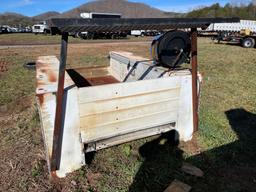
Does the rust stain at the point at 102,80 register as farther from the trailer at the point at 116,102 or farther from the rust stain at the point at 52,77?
the rust stain at the point at 52,77

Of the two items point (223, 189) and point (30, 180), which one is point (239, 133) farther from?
point (30, 180)

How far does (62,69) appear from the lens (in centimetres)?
162

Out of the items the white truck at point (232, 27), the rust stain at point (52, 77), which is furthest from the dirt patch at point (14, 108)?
the white truck at point (232, 27)

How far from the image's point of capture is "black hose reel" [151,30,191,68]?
2397 mm

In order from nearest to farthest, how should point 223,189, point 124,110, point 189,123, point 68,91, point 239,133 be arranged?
point 68,91 → point 223,189 → point 124,110 → point 189,123 → point 239,133

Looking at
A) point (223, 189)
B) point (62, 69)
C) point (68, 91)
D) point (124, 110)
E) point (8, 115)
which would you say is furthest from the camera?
point (8, 115)

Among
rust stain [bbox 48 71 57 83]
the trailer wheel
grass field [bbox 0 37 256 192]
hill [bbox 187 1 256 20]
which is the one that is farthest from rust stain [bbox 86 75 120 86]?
hill [bbox 187 1 256 20]

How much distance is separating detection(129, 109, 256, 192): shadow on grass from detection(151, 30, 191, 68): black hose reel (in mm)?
881

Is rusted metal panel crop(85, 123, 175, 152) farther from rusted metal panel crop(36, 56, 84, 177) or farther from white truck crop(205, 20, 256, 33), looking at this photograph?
white truck crop(205, 20, 256, 33)

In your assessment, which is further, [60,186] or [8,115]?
[8,115]

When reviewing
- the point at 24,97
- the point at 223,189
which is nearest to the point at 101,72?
the point at 24,97

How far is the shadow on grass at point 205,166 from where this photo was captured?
1.97m

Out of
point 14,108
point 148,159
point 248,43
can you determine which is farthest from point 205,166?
point 248,43

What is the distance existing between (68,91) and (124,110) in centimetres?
57
